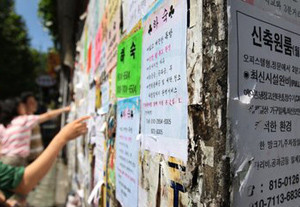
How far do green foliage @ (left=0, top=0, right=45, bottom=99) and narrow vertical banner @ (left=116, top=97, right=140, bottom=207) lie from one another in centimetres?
2019

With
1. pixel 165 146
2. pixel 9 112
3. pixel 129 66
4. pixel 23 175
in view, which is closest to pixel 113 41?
pixel 129 66

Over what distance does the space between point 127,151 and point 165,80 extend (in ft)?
1.43

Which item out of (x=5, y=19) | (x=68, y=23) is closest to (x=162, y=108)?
(x=68, y=23)

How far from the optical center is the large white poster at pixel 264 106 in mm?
592

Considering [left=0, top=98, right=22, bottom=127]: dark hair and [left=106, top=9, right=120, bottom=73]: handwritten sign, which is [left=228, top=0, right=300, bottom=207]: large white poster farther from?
[left=0, top=98, right=22, bottom=127]: dark hair

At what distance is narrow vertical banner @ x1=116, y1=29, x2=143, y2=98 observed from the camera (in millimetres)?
1042

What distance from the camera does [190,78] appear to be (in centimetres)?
67

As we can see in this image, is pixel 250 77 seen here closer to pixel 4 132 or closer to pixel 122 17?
pixel 122 17

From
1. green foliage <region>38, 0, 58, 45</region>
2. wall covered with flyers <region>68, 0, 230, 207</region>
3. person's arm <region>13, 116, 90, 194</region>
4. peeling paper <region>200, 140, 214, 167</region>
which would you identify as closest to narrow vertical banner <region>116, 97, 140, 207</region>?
wall covered with flyers <region>68, 0, 230, 207</region>

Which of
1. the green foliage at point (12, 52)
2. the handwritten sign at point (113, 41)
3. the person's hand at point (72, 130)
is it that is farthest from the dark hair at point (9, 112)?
the green foliage at point (12, 52)

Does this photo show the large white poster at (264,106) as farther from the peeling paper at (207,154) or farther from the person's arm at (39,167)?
the person's arm at (39,167)

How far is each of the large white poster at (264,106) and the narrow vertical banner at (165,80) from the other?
0.13 meters

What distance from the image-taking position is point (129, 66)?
1145 mm

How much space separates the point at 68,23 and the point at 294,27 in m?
4.36
